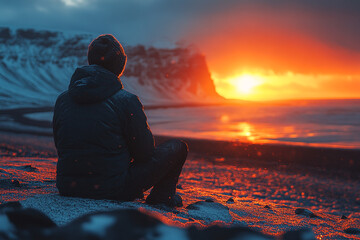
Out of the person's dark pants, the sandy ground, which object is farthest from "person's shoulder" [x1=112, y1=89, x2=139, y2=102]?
the sandy ground

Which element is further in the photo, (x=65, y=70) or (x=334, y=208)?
(x=65, y=70)

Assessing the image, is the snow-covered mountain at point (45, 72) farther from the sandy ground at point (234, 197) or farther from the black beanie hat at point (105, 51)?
the black beanie hat at point (105, 51)

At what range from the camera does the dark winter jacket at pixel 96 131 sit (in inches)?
110

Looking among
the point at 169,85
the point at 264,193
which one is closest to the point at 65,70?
the point at 169,85

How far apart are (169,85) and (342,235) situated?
19673 cm

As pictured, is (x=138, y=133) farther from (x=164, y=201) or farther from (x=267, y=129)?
(x=267, y=129)

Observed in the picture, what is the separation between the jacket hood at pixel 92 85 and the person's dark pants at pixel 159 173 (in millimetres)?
732

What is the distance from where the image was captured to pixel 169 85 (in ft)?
652

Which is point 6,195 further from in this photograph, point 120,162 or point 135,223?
point 135,223

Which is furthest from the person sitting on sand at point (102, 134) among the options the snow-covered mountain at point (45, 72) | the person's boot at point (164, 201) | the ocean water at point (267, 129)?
the snow-covered mountain at point (45, 72)

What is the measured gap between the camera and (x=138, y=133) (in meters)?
2.90

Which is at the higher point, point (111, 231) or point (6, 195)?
point (111, 231)

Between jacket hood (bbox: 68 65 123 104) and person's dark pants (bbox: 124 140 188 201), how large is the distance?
0.73m

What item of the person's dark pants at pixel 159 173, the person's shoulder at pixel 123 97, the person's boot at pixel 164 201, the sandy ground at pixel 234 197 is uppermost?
the person's shoulder at pixel 123 97
